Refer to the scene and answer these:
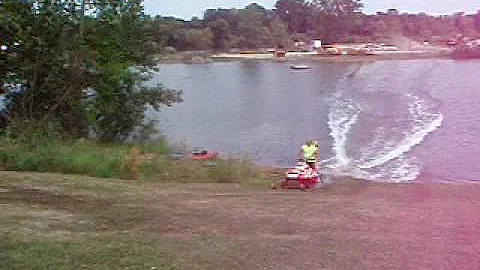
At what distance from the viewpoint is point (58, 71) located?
18781 millimetres

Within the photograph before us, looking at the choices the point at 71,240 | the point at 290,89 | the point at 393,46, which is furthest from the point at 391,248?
the point at 393,46

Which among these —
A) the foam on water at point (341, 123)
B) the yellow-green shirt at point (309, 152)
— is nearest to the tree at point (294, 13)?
the foam on water at point (341, 123)

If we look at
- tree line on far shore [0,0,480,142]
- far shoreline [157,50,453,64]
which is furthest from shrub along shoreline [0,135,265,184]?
far shoreline [157,50,453,64]

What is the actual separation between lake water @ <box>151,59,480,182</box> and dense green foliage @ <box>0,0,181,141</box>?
17.4 ft

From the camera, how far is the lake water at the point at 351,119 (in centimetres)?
2373

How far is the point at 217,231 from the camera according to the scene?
23.2 ft

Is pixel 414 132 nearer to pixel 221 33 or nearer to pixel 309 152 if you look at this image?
pixel 309 152

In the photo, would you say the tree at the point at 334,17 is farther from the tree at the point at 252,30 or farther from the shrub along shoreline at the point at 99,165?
the shrub along shoreline at the point at 99,165

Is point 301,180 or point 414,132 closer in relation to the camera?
point 301,180

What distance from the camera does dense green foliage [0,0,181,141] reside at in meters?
18.1

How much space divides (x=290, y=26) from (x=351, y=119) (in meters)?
62.8

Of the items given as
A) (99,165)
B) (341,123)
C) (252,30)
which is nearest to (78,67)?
(99,165)

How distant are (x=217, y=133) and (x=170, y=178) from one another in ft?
58.1

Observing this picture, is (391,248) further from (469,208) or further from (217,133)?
(217,133)
